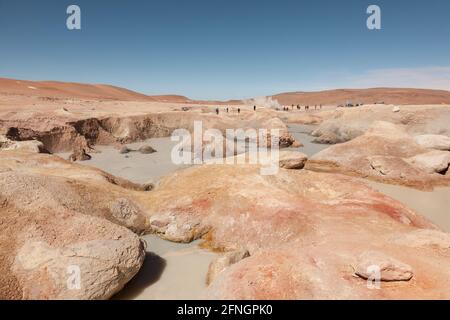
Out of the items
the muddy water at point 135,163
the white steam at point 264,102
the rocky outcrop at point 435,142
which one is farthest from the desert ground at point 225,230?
the white steam at point 264,102

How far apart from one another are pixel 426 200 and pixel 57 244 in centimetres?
1303

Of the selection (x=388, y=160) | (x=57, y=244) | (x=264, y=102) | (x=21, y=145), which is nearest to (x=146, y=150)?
(x=21, y=145)

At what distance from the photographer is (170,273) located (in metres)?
6.94

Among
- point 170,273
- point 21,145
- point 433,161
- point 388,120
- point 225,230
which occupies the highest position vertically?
point 388,120

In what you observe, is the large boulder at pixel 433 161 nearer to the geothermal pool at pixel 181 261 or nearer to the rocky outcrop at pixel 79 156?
the geothermal pool at pixel 181 261

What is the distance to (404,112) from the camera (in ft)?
92.3

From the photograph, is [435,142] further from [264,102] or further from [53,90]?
[53,90]

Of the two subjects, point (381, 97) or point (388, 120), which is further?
point (381, 97)

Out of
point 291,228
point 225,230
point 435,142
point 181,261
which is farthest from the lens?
point 435,142

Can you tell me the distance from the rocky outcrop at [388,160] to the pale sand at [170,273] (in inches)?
416

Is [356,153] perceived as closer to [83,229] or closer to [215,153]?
[215,153]

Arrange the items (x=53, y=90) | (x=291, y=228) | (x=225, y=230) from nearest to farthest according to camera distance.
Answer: (x=291, y=228) → (x=225, y=230) → (x=53, y=90)

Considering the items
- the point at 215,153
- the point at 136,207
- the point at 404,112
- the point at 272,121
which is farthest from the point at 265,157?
the point at 404,112

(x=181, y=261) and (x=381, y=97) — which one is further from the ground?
(x=381, y=97)
